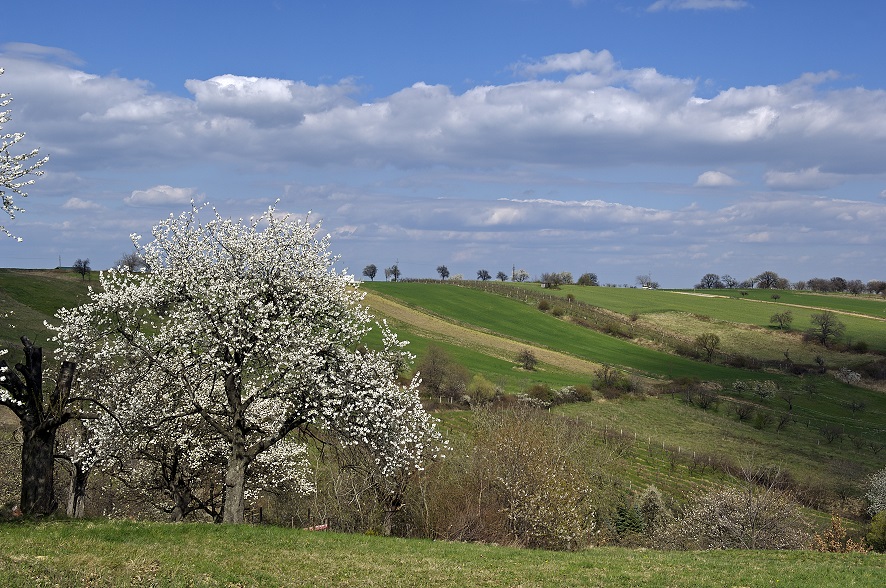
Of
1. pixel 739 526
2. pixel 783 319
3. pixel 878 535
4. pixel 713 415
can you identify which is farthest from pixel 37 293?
pixel 783 319

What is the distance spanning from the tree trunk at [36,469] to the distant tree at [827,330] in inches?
5404

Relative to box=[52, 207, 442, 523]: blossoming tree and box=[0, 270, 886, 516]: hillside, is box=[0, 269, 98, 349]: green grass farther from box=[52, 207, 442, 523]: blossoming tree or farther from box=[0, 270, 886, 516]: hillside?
box=[52, 207, 442, 523]: blossoming tree

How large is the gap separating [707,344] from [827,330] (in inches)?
970

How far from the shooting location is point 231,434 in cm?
2838

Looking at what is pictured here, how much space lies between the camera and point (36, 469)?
2486 centimetres

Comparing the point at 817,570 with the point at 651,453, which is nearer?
the point at 817,570

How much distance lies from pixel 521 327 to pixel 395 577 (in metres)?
119

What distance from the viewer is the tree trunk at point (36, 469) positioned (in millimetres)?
24453

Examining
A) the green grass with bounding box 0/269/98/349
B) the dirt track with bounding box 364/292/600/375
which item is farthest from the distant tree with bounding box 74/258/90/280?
the dirt track with bounding box 364/292/600/375

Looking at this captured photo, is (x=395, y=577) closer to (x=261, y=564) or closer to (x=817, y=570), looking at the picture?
(x=261, y=564)

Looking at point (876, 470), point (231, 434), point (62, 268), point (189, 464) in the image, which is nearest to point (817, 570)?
point (231, 434)

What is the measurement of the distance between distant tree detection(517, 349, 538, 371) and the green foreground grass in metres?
83.9

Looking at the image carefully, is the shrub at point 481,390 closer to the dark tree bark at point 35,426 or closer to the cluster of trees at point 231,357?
the cluster of trees at point 231,357

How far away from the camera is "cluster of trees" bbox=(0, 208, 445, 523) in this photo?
26.8m
